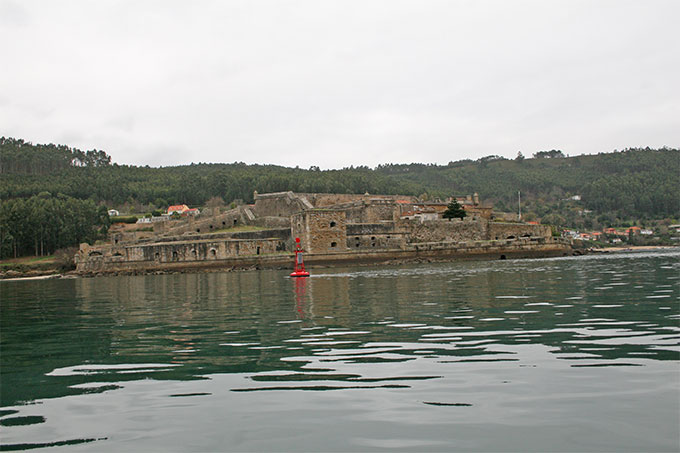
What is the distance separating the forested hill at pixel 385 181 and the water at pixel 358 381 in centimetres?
6249

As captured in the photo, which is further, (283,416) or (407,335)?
(407,335)

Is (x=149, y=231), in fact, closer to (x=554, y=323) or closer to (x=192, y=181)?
(x=192, y=181)

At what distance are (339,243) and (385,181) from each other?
154ft

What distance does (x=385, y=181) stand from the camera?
89.5 meters

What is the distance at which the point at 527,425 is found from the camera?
4.37 m

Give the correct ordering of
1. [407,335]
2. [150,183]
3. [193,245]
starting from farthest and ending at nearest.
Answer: [150,183] < [193,245] < [407,335]

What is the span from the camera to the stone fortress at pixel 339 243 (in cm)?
4297

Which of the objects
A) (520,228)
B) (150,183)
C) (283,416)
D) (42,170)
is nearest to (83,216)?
(150,183)

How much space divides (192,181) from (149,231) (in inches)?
1121

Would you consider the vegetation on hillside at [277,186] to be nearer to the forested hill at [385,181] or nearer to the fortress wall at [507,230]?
the forested hill at [385,181]

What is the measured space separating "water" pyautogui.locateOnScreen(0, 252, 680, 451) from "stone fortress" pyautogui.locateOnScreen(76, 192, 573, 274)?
101 feet

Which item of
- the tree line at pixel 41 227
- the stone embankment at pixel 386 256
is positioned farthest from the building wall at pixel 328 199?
the tree line at pixel 41 227

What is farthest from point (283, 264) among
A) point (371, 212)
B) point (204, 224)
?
point (204, 224)

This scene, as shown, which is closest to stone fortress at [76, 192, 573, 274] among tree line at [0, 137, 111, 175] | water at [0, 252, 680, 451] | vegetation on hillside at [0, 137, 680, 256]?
vegetation on hillside at [0, 137, 680, 256]
